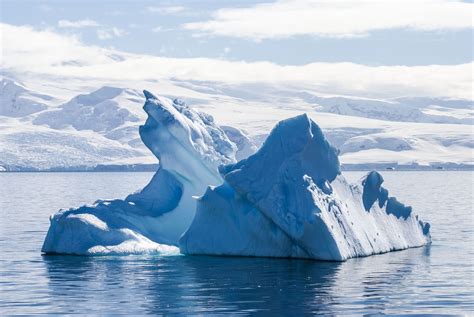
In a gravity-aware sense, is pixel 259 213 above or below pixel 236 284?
above

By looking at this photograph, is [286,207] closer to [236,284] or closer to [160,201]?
[236,284]

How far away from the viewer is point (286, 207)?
1208 inches

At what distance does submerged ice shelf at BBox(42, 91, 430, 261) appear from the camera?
3073 cm

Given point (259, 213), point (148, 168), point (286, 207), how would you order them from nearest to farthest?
point (286, 207), point (259, 213), point (148, 168)

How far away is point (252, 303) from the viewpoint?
76.2 feet

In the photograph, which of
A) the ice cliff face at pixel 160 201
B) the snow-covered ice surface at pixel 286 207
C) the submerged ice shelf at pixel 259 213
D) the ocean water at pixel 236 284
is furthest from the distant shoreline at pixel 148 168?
the ocean water at pixel 236 284

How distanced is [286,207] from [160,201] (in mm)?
6514

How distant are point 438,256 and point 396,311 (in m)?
11.2

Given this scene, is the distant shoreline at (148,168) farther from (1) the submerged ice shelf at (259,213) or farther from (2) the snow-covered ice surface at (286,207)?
(2) the snow-covered ice surface at (286,207)

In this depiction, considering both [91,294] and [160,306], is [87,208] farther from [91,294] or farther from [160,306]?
[160,306]

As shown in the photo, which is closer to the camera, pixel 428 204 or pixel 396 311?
pixel 396 311

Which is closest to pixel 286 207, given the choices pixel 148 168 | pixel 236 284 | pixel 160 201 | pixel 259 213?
pixel 259 213

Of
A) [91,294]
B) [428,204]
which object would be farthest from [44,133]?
[91,294]

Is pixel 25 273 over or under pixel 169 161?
under
